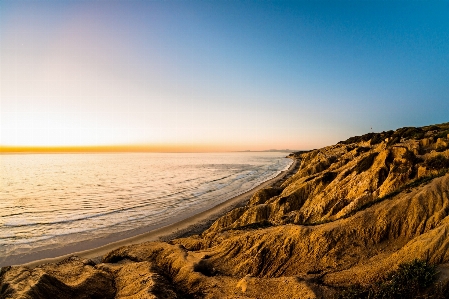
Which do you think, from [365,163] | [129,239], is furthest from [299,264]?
[129,239]

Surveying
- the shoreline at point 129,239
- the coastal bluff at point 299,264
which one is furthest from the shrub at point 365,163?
the shoreline at point 129,239

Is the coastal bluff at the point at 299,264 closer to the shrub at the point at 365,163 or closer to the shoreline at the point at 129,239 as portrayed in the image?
the shrub at the point at 365,163

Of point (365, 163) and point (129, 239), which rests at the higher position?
point (365, 163)

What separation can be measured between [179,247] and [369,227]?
8.78 metres

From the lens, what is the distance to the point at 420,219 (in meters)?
10.3

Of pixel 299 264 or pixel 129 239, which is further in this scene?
pixel 129 239

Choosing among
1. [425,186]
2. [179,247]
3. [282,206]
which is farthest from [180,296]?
[282,206]

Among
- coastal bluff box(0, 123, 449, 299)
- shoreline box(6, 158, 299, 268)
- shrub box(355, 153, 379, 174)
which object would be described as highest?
shrub box(355, 153, 379, 174)

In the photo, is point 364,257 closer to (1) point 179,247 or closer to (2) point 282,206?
(1) point 179,247

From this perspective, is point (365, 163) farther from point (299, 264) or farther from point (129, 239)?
point (129, 239)

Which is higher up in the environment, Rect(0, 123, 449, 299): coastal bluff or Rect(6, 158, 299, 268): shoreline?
Rect(0, 123, 449, 299): coastal bluff

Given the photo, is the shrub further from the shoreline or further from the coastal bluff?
the shoreline

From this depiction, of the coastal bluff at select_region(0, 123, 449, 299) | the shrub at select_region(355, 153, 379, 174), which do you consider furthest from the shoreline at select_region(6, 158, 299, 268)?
the shrub at select_region(355, 153, 379, 174)

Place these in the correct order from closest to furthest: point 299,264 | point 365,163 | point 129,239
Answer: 1. point 299,264
2. point 365,163
3. point 129,239
